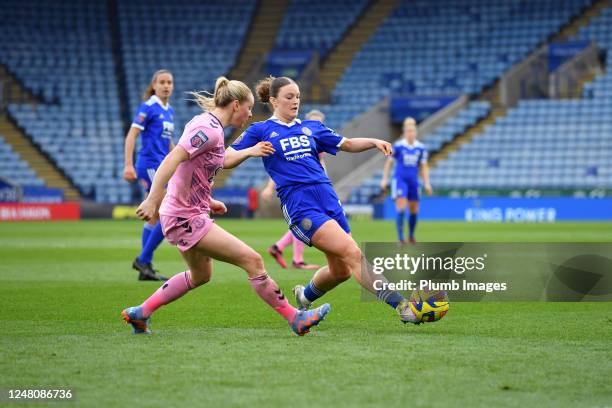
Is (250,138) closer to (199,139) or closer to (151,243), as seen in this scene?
(199,139)

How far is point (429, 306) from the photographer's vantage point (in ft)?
26.0

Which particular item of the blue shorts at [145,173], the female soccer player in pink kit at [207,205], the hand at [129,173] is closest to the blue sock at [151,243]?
the hand at [129,173]

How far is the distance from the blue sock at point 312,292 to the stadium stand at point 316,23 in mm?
33653

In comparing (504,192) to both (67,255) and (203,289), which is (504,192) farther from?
(203,289)

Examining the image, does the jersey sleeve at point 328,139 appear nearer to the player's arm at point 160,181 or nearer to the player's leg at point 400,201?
the player's arm at point 160,181

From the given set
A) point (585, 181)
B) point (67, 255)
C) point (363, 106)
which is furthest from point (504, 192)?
point (67, 255)

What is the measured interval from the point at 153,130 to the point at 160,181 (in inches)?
252

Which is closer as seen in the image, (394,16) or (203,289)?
(203,289)

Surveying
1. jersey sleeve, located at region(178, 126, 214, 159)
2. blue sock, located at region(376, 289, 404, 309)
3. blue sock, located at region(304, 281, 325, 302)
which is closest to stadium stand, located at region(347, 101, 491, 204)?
blue sock, located at region(304, 281, 325, 302)

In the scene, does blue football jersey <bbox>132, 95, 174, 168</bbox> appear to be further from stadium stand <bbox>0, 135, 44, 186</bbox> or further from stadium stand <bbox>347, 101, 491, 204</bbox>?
stadium stand <bbox>0, 135, 44, 186</bbox>

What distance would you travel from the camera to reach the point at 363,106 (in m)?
39.4

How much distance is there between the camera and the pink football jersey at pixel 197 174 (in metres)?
7.30

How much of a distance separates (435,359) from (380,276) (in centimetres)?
185

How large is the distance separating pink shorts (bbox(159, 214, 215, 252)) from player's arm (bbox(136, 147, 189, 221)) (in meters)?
0.33
